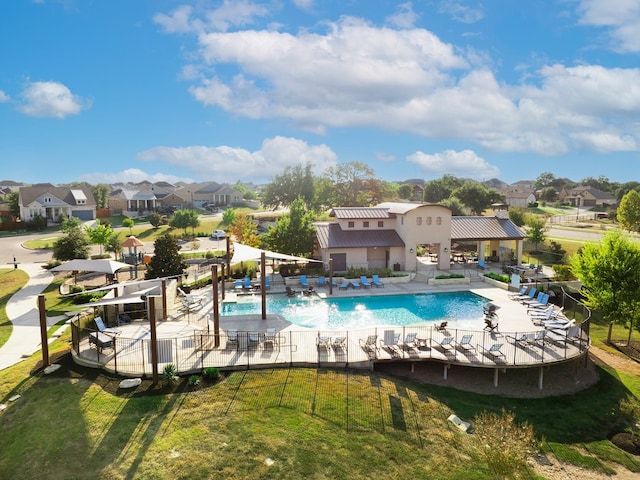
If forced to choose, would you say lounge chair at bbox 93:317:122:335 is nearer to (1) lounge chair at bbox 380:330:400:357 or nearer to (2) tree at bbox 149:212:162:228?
(1) lounge chair at bbox 380:330:400:357

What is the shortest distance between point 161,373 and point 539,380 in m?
15.5

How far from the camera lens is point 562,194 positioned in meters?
125

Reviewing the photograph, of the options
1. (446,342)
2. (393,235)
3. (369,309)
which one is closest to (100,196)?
(393,235)

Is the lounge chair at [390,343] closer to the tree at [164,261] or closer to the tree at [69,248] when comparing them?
the tree at [164,261]

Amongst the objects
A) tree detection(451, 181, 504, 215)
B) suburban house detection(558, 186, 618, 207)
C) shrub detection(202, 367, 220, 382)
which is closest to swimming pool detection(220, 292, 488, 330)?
shrub detection(202, 367, 220, 382)

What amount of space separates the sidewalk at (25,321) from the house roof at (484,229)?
31.0m

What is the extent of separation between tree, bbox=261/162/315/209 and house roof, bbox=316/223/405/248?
43.3m

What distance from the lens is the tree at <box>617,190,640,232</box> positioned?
6059 centimetres

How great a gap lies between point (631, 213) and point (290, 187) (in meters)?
54.3

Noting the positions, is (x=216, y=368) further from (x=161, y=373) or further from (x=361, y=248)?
(x=361, y=248)

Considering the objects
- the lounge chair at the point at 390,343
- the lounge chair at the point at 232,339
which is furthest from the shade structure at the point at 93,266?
the lounge chair at the point at 390,343

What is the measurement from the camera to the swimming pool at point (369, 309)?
2433cm

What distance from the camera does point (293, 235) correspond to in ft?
117

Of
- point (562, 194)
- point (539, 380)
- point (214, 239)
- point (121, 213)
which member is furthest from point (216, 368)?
point (562, 194)
